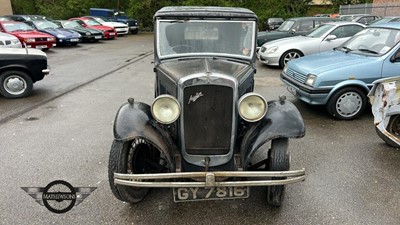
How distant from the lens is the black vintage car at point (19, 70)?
7309 mm

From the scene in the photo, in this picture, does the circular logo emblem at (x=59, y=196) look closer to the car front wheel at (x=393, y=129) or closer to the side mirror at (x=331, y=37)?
the car front wheel at (x=393, y=129)

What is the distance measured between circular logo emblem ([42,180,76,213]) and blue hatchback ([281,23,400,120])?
4.45 metres

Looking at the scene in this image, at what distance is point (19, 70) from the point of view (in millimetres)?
7492

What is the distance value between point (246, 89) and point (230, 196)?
1244 mm

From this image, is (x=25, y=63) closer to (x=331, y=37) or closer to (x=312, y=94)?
(x=312, y=94)

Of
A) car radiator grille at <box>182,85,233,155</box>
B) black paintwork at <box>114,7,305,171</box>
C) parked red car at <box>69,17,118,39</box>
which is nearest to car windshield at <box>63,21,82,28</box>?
parked red car at <box>69,17,118,39</box>

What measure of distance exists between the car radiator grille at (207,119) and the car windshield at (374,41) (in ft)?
14.7

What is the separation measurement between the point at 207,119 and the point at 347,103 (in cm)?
403

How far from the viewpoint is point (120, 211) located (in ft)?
10.7

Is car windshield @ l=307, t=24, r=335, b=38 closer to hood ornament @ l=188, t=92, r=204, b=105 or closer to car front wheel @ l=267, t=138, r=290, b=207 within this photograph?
car front wheel @ l=267, t=138, r=290, b=207

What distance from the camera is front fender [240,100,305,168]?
3000mm

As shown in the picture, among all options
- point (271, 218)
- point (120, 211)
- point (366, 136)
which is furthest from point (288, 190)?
point (366, 136)

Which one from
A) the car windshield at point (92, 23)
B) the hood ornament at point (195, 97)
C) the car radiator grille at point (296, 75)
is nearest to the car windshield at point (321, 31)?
the car radiator grille at point (296, 75)

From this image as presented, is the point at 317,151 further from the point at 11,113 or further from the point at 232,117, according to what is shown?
the point at 11,113
